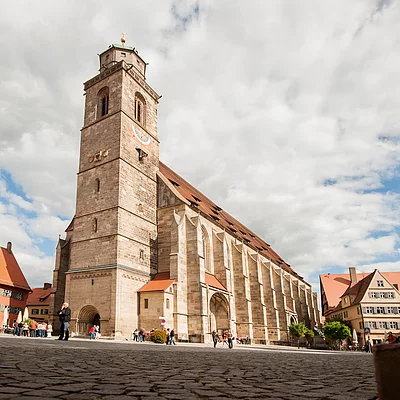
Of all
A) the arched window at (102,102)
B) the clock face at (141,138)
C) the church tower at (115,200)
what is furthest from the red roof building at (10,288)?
the clock face at (141,138)

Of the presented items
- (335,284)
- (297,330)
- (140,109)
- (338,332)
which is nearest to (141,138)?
(140,109)

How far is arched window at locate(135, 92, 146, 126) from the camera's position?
33.0m

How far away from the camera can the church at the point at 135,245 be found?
84.4 ft

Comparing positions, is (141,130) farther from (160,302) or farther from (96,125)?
(160,302)

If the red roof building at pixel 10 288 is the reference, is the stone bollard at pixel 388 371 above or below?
below

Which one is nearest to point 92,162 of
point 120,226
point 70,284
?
point 120,226

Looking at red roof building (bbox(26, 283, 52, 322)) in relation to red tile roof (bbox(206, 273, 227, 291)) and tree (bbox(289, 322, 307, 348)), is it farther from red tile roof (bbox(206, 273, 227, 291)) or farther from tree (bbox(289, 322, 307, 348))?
tree (bbox(289, 322, 307, 348))

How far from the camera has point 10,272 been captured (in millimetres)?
40750

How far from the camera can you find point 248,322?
110 feet

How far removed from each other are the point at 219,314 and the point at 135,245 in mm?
9533

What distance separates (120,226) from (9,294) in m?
19.5

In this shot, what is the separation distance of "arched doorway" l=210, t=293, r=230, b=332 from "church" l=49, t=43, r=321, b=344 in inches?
3.4

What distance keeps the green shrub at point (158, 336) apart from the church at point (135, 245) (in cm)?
171

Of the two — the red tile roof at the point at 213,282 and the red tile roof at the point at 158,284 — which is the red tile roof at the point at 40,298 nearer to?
the red tile roof at the point at 213,282
